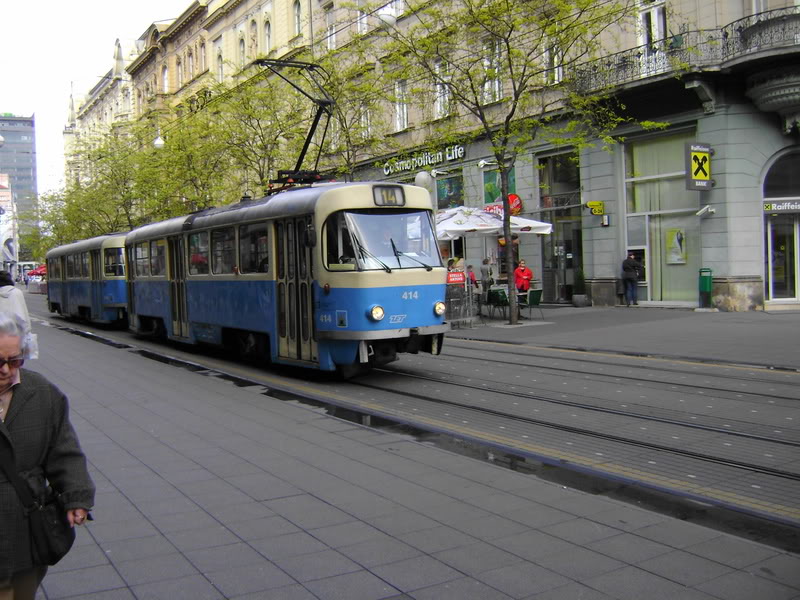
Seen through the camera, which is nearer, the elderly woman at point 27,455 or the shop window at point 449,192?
the elderly woman at point 27,455

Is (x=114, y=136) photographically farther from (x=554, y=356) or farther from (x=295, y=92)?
(x=554, y=356)

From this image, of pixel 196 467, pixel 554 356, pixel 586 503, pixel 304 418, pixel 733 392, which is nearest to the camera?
pixel 586 503

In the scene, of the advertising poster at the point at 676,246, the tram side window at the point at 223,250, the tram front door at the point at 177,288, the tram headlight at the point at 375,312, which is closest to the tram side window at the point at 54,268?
the tram front door at the point at 177,288

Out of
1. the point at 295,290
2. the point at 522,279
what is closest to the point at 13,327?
the point at 295,290

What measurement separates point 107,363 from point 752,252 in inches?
656

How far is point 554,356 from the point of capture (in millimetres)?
14656

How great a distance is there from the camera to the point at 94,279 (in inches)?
1030

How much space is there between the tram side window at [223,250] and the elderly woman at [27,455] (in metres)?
11.5

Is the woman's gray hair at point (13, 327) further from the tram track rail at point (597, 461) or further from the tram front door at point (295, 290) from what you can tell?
the tram front door at point (295, 290)

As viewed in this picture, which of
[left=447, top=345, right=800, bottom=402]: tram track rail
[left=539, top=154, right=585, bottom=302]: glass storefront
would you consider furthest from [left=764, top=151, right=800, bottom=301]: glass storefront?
[left=447, top=345, right=800, bottom=402]: tram track rail

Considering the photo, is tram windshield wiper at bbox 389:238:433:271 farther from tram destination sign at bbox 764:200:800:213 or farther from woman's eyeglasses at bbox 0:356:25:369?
tram destination sign at bbox 764:200:800:213

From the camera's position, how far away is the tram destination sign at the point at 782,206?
21.8 m

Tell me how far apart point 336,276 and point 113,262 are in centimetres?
1537

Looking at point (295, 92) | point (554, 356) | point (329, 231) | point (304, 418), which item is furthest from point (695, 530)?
point (295, 92)
